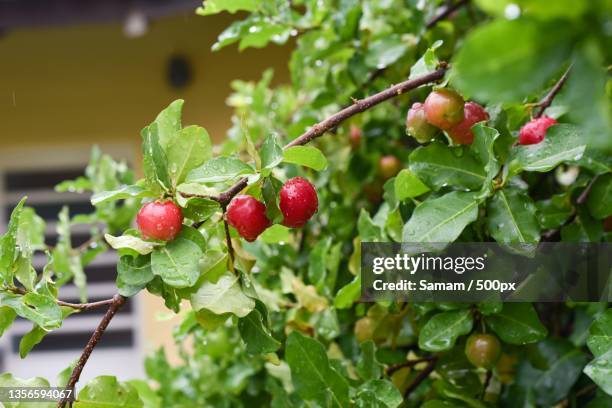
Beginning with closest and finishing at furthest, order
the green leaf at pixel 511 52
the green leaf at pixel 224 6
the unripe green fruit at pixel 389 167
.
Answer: the green leaf at pixel 511 52, the green leaf at pixel 224 6, the unripe green fruit at pixel 389 167

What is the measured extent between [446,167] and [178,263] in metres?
0.29

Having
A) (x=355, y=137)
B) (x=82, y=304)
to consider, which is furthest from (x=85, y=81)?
(x=82, y=304)

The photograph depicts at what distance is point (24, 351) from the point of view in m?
0.79

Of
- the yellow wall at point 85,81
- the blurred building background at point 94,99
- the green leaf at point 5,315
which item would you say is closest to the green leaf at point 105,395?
the green leaf at point 5,315

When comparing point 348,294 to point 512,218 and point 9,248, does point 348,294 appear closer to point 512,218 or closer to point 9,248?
point 512,218

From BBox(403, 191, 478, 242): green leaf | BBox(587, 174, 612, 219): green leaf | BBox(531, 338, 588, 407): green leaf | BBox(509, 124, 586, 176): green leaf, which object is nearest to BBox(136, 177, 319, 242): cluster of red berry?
BBox(403, 191, 478, 242): green leaf

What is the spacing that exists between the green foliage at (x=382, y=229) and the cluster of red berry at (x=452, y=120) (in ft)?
0.04

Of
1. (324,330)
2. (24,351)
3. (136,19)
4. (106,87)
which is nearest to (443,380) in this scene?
(324,330)

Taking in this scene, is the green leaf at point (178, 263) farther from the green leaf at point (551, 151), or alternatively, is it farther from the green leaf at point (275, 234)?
the green leaf at point (551, 151)

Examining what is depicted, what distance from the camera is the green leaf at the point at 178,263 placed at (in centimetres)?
67

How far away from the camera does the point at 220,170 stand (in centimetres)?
70

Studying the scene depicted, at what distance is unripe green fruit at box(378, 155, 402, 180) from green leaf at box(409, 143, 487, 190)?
0.54 meters

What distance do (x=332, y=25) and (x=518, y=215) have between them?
0.63 metres
